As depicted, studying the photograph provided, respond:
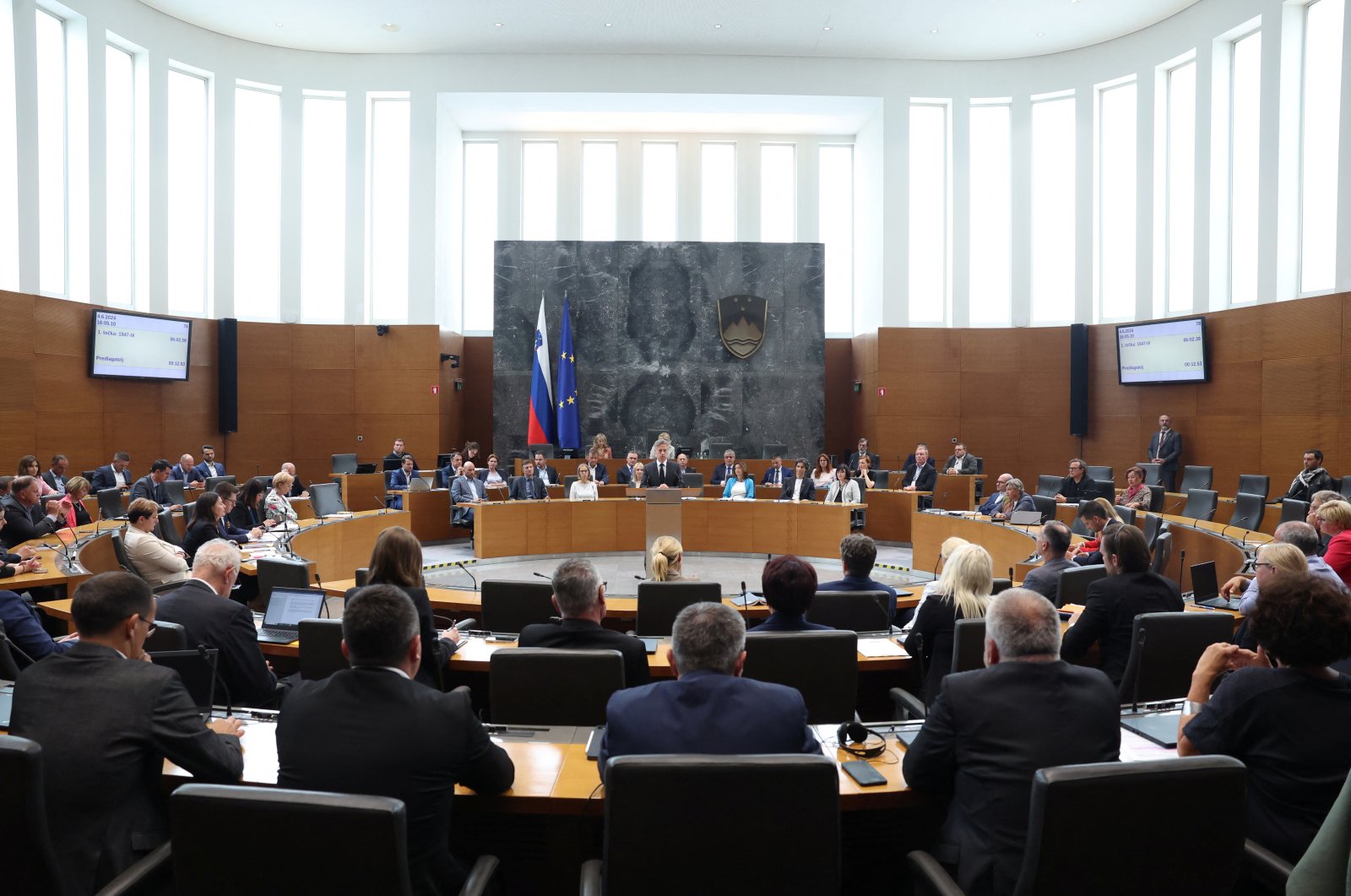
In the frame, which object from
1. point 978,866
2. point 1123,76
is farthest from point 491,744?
point 1123,76

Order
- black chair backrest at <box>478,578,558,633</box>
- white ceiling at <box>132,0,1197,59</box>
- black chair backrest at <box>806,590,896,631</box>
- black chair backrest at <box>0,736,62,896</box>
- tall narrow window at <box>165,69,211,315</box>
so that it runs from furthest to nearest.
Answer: tall narrow window at <box>165,69,211,315</box>, white ceiling at <box>132,0,1197,59</box>, black chair backrest at <box>478,578,558,633</box>, black chair backrest at <box>806,590,896,631</box>, black chair backrest at <box>0,736,62,896</box>

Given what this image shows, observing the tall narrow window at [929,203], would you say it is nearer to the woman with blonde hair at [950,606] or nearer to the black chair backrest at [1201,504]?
the black chair backrest at [1201,504]

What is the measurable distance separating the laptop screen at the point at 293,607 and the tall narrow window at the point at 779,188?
13.3 meters

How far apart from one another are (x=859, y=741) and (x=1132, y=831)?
915mm

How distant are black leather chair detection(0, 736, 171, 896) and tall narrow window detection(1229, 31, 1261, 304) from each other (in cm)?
1316

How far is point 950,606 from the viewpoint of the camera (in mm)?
3686

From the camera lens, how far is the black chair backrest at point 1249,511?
777 centimetres

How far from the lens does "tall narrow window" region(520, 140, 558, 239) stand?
16.1 meters

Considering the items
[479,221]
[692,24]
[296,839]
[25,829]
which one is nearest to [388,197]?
[479,221]

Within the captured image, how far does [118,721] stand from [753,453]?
1312 centimetres

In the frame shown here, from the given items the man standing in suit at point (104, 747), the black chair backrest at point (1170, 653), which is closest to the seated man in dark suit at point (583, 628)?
the man standing in suit at point (104, 747)

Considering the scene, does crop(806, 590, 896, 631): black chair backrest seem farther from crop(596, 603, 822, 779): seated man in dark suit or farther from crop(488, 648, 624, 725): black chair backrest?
crop(596, 603, 822, 779): seated man in dark suit

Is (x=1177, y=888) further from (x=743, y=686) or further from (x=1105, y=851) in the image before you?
(x=743, y=686)

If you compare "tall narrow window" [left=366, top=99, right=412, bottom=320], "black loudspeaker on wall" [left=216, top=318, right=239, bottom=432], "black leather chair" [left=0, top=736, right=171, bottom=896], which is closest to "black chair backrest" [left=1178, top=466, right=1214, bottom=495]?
"black leather chair" [left=0, top=736, right=171, bottom=896]
